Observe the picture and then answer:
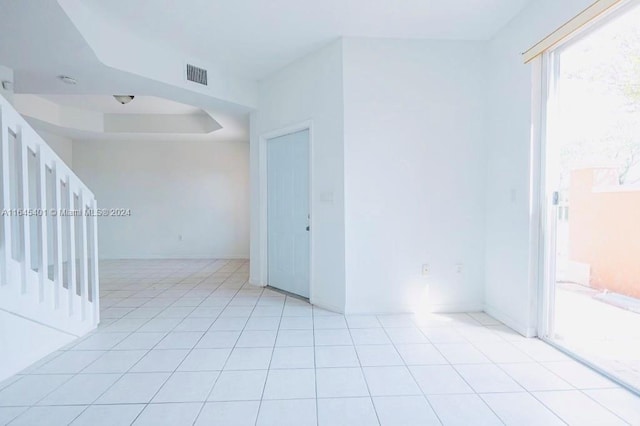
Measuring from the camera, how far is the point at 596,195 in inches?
88.7

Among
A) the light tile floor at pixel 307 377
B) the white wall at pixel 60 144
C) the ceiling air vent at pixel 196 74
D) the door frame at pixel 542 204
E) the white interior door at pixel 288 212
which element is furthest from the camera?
the white wall at pixel 60 144

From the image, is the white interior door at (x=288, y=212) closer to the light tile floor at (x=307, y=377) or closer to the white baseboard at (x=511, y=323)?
the light tile floor at (x=307, y=377)

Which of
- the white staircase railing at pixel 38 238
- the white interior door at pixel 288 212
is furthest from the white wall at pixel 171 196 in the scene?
the white staircase railing at pixel 38 238

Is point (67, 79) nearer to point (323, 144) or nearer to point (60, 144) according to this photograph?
point (323, 144)

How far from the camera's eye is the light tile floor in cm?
165

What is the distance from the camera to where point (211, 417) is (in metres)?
1.62

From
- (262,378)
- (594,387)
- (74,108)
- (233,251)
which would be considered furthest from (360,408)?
(74,108)

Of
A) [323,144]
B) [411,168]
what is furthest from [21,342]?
[411,168]

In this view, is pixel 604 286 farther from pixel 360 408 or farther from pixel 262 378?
pixel 262 378

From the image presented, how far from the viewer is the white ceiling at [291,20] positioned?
2.57 metres

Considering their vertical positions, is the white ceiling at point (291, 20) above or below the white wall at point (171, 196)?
above

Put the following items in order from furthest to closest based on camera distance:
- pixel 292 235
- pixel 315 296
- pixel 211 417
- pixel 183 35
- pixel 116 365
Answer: pixel 292 235 < pixel 315 296 < pixel 183 35 < pixel 116 365 < pixel 211 417

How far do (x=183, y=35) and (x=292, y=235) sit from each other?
235cm

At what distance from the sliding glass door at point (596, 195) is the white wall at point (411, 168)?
0.74m
